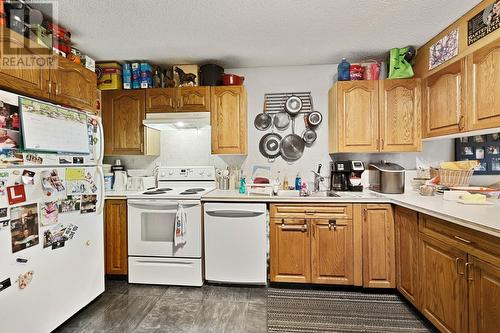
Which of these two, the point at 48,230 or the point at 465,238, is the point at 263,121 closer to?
the point at 465,238

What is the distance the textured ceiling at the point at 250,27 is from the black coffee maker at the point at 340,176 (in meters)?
1.18

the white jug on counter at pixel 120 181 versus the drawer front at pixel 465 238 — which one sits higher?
the white jug on counter at pixel 120 181

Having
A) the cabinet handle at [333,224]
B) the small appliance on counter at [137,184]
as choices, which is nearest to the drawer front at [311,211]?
the cabinet handle at [333,224]

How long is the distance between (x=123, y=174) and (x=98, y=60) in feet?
4.24

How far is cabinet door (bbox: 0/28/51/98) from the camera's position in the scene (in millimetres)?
1398

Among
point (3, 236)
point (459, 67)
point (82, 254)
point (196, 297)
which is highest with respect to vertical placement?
point (459, 67)

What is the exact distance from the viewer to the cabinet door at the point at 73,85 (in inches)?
69.9

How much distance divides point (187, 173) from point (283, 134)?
124 centimetres

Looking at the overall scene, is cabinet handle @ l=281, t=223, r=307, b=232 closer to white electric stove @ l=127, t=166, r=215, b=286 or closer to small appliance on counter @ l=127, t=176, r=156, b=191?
white electric stove @ l=127, t=166, r=215, b=286

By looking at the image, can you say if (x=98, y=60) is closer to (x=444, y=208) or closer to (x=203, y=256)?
(x=203, y=256)

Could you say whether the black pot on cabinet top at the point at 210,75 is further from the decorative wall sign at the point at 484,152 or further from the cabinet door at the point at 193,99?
the decorative wall sign at the point at 484,152

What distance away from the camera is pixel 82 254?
6.40 feet

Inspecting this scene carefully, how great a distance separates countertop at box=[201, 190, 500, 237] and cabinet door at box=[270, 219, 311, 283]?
234 mm

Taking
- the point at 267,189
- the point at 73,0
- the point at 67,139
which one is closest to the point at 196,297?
the point at 267,189
